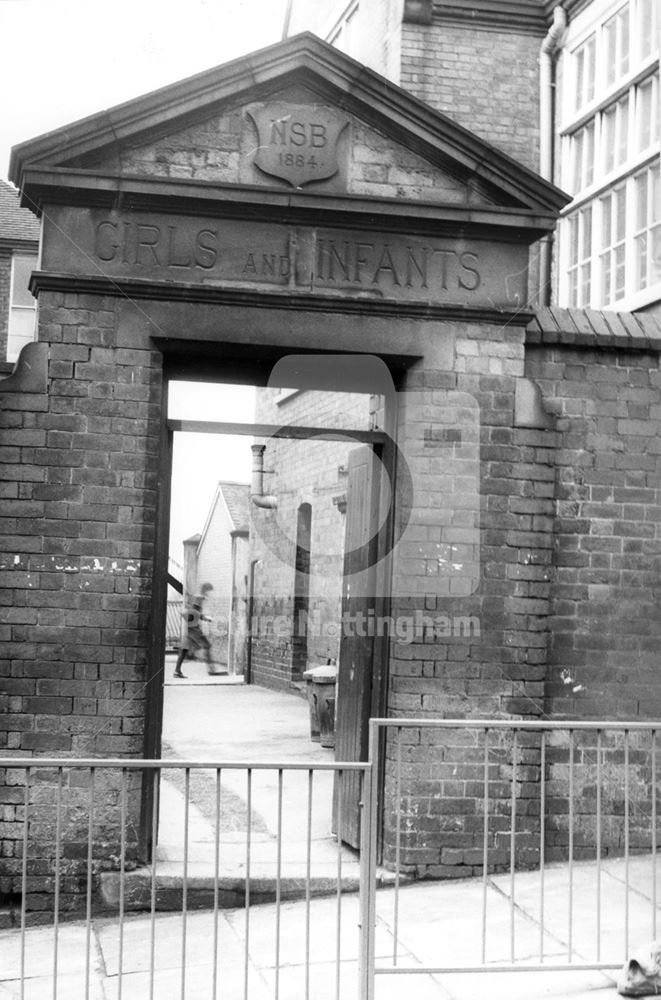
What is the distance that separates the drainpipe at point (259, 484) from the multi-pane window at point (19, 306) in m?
7.26

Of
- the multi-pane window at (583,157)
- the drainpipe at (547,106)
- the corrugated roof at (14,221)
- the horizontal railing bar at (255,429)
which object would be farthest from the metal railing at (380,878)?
the corrugated roof at (14,221)

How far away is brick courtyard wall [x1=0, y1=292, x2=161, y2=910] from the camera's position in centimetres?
636

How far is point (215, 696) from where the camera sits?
14594mm

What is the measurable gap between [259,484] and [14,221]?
905cm

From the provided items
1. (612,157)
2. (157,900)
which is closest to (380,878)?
(157,900)

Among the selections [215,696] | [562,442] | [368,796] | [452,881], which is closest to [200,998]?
[368,796]

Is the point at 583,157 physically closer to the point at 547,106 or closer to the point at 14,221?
the point at 547,106

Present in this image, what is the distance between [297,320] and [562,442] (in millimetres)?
1896

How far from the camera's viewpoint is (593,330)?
7074 millimetres

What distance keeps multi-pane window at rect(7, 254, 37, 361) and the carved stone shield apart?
15.0 m

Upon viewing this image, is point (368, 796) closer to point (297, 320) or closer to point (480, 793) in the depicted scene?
point (480, 793)

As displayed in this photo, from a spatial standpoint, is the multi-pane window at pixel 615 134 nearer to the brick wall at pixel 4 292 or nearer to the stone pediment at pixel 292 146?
the stone pediment at pixel 292 146

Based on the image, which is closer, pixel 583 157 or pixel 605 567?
pixel 605 567

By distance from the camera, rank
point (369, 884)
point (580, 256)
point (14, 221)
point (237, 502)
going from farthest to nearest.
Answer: point (14, 221) → point (237, 502) → point (580, 256) → point (369, 884)
